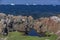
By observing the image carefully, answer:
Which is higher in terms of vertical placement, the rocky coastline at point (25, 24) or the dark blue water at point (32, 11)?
the dark blue water at point (32, 11)

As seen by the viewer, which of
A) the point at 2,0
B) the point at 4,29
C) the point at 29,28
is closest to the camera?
the point at 4,29

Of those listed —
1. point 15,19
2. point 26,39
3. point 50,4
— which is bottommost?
point 26,39

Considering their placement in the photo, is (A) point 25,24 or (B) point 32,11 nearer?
(A) point 25,24

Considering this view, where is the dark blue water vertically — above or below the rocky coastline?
above

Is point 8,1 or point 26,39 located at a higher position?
point 8,1

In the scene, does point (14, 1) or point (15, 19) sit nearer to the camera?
point (15, 19)

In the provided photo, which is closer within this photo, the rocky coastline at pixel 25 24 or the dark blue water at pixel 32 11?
the rocky coastline at pixel 25 24

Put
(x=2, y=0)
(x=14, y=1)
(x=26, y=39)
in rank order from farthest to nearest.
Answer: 1. (x=14, y=1)
2. (x=2, y=0)
3. (x=26, y=39)

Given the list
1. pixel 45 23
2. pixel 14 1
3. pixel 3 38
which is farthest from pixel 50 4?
pixel 3 38

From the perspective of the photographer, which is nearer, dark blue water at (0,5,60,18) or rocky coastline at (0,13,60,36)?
rocky coastline at (0,13,60,36)

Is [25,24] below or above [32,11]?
below

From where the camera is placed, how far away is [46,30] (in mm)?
20281

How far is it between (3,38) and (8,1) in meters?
36.7

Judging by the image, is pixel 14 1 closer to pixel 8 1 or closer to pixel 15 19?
pixel 8 1
